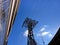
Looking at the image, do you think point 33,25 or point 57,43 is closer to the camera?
point 57,43

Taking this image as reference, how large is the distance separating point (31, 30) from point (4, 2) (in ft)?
58.2

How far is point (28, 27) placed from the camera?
22172mm

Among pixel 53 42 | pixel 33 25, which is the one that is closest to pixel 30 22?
pixel 33 25

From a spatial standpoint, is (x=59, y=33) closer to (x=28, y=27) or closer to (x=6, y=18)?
(x=6, y=18)

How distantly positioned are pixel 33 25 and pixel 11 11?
58.2 feet

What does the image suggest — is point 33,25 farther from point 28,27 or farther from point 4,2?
point 4,2

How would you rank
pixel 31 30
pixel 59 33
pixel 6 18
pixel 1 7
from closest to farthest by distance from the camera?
pixel 1 7
pixel 6 18
pixel 59 33
pixel 31 30

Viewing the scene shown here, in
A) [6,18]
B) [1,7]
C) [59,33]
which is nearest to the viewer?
[1,7]

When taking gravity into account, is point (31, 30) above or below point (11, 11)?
above

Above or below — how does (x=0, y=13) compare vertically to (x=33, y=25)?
below

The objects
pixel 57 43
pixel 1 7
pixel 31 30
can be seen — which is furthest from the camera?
pixel 31 30

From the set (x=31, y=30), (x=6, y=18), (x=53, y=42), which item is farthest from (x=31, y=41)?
(x=6, y=18)

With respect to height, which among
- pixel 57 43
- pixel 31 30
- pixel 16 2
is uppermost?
pixel 31 30

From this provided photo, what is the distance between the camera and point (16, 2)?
13.9 ft
